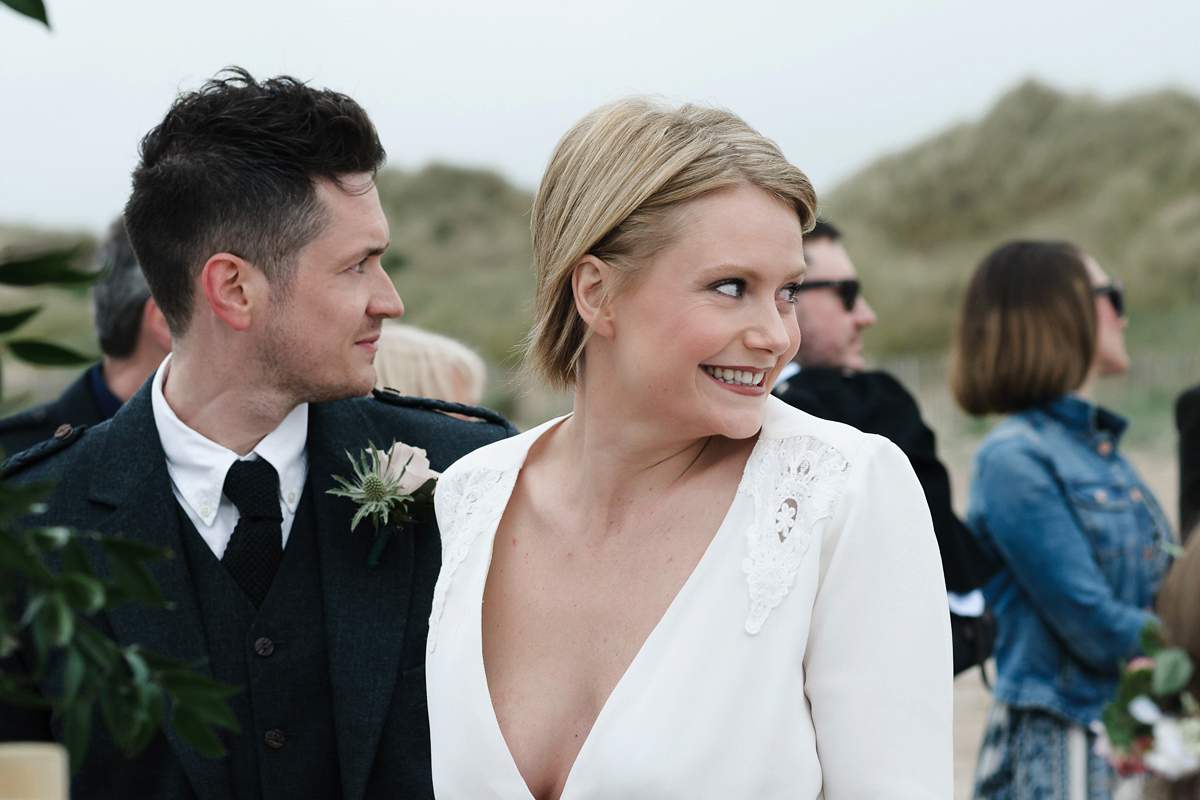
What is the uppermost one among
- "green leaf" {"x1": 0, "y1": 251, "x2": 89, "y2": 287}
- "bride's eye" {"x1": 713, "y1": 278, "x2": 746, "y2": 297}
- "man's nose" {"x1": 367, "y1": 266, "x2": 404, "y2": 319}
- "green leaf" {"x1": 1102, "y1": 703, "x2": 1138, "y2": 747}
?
"green leaf" {"x1": 0, "y1": 251, "x2": 89, "y2": 287}

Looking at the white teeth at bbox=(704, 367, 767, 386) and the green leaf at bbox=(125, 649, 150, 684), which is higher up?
the green leaf at bbox=(125, 649, 150, 684)

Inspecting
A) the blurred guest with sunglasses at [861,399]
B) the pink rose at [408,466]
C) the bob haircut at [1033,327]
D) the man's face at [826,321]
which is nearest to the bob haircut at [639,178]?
the pink rose at [408,466]

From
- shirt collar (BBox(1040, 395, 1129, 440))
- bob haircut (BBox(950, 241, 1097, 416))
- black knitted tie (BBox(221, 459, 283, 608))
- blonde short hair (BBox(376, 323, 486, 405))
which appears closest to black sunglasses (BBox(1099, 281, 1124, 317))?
bob haircut (BBox(950, 241, 1097, 416))

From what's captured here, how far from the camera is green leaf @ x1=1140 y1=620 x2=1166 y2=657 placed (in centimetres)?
180

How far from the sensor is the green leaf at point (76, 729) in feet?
2.90

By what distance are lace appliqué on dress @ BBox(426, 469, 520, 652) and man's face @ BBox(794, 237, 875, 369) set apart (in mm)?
1887

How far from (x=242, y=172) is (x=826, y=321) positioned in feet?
6.81

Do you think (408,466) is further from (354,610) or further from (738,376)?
(738,376)

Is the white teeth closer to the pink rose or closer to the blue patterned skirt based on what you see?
the pink rose

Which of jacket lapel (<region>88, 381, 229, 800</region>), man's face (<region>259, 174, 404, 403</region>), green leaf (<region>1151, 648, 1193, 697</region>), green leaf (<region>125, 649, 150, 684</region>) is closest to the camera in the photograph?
green leaf (<region>125, 649, 150, 684</region>)

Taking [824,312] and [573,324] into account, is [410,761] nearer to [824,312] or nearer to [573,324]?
[573,324]

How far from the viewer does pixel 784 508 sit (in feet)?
6.13

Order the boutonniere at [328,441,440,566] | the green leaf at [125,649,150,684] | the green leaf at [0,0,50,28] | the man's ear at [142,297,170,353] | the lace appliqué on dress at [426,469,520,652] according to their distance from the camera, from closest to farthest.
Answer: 1. the green leaf at [0,0,50,28]
2. the green leaf at [125,649,150,684]
3. the lace appliqué on dress at [426,469,520,652]
4. the boutonniere at [328,441,440,566]
5. the man's ear at [142,297,170,353]

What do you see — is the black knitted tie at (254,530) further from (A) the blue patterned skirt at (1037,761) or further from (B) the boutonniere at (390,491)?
(A) the blue patterned skirt at (1037,761)
